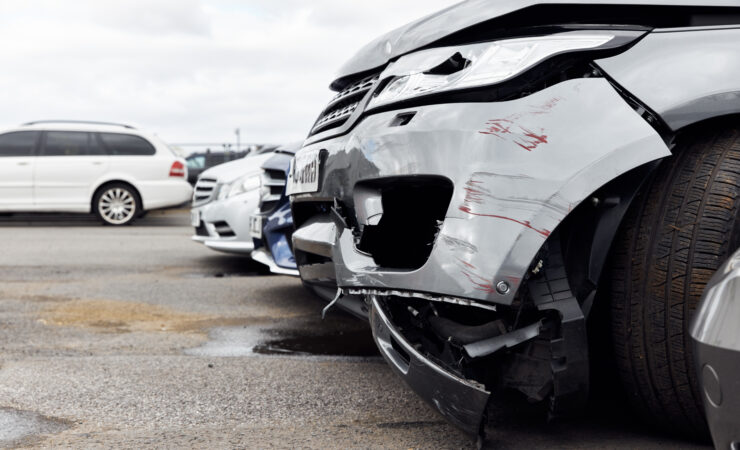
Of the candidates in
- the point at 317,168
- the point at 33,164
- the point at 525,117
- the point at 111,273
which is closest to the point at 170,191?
the point at 33,164

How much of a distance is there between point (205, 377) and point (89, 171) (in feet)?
32.9

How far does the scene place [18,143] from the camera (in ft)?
40.1

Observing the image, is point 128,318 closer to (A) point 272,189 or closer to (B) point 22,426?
(A) point 272,189

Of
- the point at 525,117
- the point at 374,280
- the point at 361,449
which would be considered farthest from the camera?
the point at 361,449

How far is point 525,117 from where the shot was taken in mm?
2020

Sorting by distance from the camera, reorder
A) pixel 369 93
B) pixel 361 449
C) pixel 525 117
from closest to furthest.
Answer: pixel 525 117 < pixel 361 449 < pixel 369 93

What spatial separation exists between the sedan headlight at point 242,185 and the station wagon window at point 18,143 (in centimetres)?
681

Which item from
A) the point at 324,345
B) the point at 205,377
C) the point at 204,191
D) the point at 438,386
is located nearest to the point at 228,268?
the point at 204,191

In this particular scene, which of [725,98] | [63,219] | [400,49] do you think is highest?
[400,49]

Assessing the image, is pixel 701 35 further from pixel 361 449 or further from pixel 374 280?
pixel 361 449

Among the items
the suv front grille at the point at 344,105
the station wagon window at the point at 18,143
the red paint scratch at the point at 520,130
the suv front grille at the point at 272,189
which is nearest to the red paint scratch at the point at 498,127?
the red paint scratch at the point at 520,130

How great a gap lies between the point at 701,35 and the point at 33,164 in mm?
11736

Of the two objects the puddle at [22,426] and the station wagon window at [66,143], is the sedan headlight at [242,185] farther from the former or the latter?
the station wagon window at [66,143]

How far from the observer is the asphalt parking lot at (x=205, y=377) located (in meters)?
2.45
